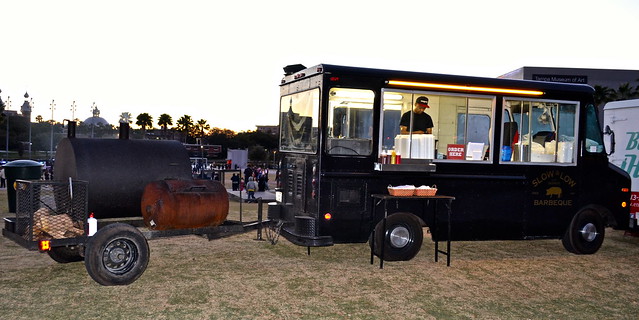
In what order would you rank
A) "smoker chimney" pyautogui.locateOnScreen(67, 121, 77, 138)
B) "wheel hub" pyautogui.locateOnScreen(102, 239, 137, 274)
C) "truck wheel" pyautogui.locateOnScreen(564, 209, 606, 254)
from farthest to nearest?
"truck wheel" pyautogui.locateOnScreen(564, 209, 606, 254)
"smoker chimney" pyautogui.locateOnScreen(67, 121, 77, 138)
"wheel hub" pyautogui.locateOnScreen(102, 239, 137, 274)

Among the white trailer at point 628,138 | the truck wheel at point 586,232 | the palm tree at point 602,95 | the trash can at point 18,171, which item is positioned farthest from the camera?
the palm tree at point 602,95

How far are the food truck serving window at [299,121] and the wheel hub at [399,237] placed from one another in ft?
6.70

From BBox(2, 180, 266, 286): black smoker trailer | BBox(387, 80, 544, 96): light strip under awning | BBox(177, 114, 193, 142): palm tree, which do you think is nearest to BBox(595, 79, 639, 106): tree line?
BBox(387, 80, 544, 96): light strip under awning

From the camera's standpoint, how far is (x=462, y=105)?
1024cm

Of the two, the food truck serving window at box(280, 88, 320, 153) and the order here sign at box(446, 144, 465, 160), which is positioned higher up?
the food truck serving window at box(280, 88, 320, 153)

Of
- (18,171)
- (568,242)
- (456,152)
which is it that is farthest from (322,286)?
(18,171)

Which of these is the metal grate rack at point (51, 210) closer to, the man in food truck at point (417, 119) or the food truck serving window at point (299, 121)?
the food truck serving window at point (299, 121)

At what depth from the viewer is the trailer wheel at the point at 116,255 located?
7578 millimetres

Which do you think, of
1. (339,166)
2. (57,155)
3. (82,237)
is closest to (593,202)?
(339,166)

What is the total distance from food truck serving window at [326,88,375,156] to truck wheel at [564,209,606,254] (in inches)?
185

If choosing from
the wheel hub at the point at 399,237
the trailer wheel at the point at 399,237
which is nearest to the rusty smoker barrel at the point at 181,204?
the trailer wheel at the point at 399,237

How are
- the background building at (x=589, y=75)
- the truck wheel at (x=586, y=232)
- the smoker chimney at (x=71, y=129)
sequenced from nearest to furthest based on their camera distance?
the smoker chimney at (x=71, y=129) → the truck wheel at (x=586, y=232) → the background building at (x=589, y=75)

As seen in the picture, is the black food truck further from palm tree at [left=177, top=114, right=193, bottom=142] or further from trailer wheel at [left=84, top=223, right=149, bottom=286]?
palm tree at [left=177, top=114, right=193, bottom=142]

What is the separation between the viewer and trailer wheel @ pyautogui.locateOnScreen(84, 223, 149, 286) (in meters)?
7.58
